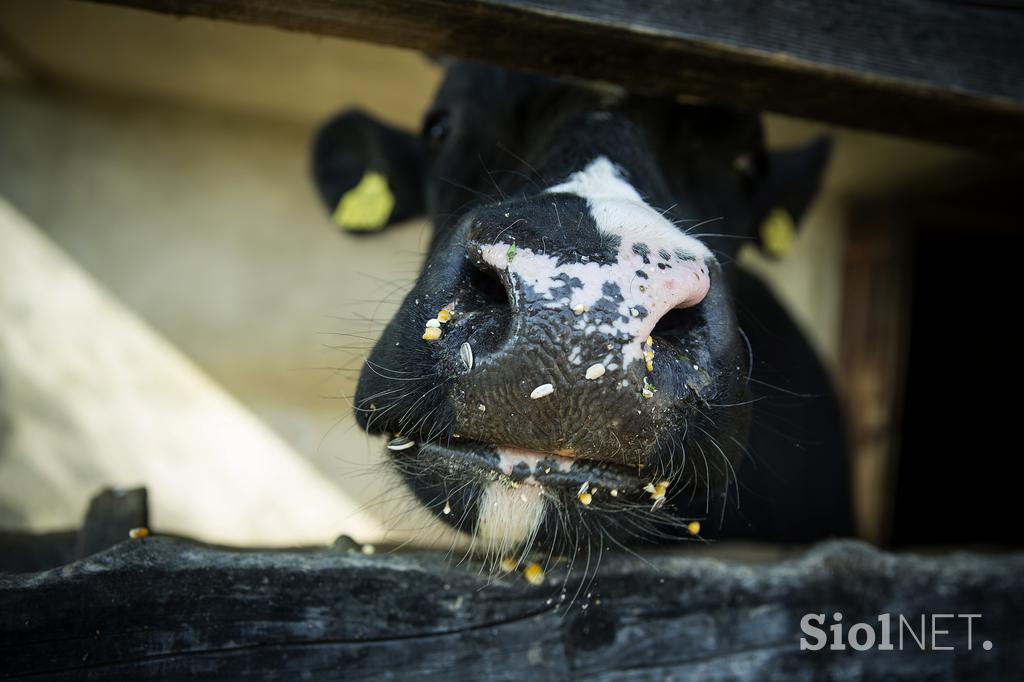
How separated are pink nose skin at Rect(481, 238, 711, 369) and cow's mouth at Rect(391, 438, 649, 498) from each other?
20cm

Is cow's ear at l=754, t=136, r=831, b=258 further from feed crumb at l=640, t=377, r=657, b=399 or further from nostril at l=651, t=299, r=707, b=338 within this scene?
feed crumb at l=640, t=377, r=657, b=399

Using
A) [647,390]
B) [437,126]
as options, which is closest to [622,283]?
[647,390]

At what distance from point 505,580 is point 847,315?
17.3ft

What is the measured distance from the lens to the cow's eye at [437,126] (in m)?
2.72

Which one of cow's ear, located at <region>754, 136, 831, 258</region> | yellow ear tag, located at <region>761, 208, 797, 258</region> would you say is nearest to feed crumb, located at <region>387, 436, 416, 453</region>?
cow's ear, located at <region>754, 136, 831, 258</region>

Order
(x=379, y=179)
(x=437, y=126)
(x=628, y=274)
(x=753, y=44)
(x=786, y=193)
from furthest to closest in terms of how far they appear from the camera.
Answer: (x=786, y=193) < (x=379, y=179) < (x=437, y=126) < (x=753, y=44) < (x=628, y=274)

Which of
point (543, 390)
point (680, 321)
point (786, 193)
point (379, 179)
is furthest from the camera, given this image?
point (786, 193)

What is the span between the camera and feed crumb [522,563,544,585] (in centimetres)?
142

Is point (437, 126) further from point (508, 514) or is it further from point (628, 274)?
point (508, 514)

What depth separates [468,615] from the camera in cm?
141

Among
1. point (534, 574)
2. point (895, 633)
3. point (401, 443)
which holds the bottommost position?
point (895, 633)

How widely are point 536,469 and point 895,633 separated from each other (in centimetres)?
96

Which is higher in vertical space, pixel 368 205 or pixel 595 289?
pixel 368 205

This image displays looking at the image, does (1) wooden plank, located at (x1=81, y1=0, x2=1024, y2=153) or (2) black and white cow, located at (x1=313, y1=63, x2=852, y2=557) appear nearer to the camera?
(2) black and white cow, located at (x1=313, y1=63, x2=852, y2=557)
